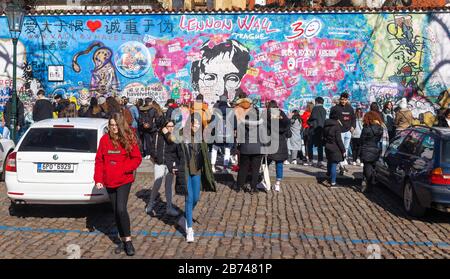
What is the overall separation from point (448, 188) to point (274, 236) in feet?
9.66

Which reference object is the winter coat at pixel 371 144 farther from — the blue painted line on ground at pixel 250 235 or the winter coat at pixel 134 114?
the winter coat at pixel 134 114

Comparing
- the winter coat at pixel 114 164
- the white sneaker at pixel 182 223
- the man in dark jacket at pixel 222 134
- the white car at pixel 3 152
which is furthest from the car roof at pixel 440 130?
the white car at pixel 3 152

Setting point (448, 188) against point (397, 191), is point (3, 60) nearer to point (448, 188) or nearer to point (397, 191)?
point (397, 191)

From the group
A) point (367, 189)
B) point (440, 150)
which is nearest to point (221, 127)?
point (367, 189)

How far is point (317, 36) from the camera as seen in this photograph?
1850 centimetres

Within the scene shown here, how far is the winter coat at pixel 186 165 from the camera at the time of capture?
26.4 ft

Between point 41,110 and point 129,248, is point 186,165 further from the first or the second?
point 41,110

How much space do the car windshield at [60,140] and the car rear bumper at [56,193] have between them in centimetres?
58

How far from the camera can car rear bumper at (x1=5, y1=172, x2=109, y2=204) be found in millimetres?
9016

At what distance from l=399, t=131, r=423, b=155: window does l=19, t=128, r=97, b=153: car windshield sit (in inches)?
228

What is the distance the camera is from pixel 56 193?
9031mm

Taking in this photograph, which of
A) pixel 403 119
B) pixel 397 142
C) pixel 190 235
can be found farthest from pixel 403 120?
pixel 190 235

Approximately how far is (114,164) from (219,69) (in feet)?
38.6

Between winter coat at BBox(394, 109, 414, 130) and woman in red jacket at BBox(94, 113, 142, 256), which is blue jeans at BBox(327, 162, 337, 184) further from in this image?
woman in red jacket at BBox(94, 113, 142, 256)
